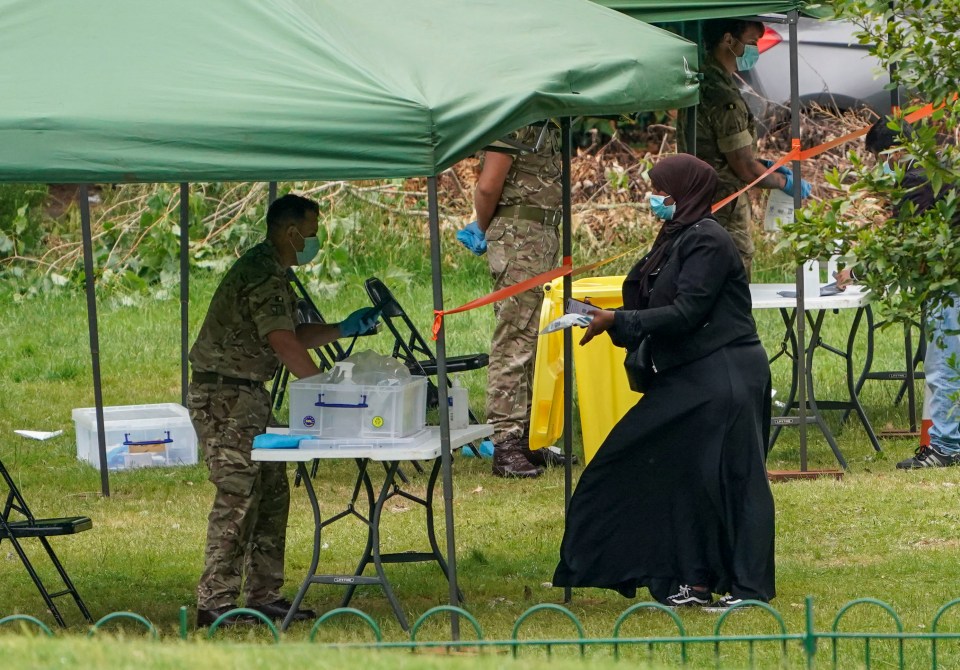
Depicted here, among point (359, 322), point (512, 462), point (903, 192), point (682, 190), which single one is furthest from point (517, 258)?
point (903, 192)

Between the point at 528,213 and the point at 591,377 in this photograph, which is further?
the point at 528,213

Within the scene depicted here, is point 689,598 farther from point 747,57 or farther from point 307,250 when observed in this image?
point 747,57

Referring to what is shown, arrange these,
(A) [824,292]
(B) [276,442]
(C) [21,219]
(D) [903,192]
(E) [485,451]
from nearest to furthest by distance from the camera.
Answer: (D) [903,192] → (B) [276,442] → (A) [824,292] → (E) [485,451] → (C) [21,219]

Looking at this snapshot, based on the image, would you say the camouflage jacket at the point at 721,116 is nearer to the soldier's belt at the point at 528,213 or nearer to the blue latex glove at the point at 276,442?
the soldier's belt at the point at 528,213

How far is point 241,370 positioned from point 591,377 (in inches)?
105

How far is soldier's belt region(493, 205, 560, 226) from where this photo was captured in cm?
860

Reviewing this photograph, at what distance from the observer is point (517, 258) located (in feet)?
28.3

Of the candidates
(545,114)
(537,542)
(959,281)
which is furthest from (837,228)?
(537,542)

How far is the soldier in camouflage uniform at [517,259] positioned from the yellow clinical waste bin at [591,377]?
0.38 meters

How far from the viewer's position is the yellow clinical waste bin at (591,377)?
8.15 m

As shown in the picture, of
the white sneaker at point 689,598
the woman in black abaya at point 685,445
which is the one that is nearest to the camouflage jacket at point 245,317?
the woman in black abaya at point 685,445

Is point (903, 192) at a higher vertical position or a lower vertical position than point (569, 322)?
higher

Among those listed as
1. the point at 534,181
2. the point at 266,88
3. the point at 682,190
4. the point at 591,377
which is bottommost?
the point at 591,377

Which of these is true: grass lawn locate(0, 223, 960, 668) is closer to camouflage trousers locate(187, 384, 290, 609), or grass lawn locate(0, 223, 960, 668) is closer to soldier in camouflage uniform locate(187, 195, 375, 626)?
camouflage trousers locate(187, 384, 290, 609)
